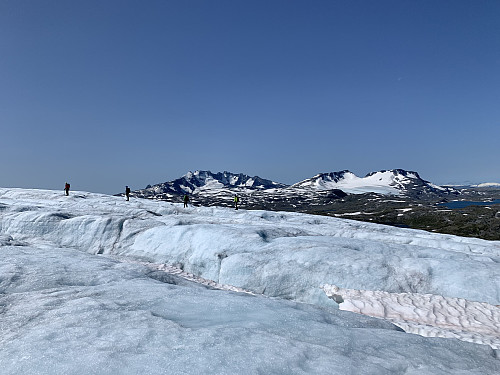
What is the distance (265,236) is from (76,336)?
45.2ft

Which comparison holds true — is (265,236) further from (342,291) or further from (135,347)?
(135,347)

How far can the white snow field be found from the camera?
5457mm

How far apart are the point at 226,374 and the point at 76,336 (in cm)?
348

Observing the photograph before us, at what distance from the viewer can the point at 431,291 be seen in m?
12.4

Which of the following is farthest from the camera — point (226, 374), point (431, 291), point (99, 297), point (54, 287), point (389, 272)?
point (389, 272)

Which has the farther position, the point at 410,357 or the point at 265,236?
the point at 265,236

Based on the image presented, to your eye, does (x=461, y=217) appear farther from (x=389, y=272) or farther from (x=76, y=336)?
(x=76, y=336)

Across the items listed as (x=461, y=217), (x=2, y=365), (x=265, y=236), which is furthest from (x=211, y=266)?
(x=461, y=217)

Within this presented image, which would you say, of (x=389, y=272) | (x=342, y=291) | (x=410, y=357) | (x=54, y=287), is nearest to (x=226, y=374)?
(x=410, y=357)

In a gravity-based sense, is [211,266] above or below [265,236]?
below

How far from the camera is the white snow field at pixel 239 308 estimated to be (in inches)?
215

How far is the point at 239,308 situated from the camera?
327 inches

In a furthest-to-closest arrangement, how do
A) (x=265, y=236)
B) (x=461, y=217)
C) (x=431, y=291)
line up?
(x=461, y=217)
(x=265, y=236)
(x=431, y=291)

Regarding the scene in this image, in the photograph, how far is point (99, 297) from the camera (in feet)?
28.1
